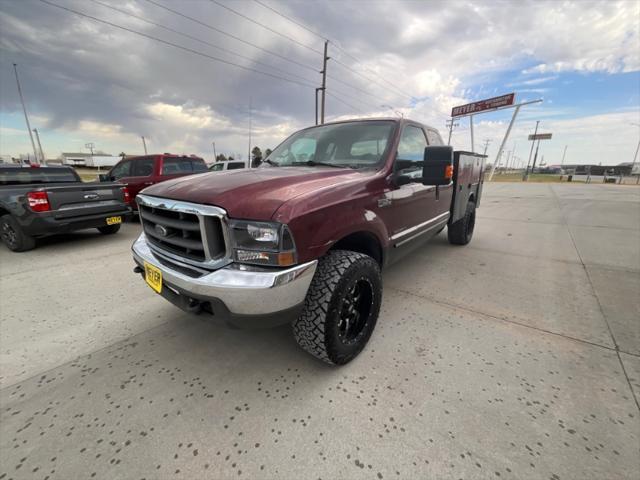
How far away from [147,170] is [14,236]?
3.11m

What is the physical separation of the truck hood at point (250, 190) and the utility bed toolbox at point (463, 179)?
235cm

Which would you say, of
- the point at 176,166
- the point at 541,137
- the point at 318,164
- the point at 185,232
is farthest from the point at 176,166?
the point at 541,137

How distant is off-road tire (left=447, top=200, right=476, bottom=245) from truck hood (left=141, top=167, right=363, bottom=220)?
333 centimetres

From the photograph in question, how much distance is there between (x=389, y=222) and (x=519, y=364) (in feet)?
4.58

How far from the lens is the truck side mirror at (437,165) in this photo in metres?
2.13

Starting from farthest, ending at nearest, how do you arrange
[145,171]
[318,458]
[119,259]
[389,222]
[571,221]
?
1. [571,221]
2. [145,171]
3. [119,259]
4. [389,222]
5. [318,458]

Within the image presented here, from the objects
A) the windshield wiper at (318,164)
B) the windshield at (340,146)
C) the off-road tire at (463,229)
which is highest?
the windshield at (340,146)

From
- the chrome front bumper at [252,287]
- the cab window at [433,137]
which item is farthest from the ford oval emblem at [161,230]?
the cab window at [433,137]

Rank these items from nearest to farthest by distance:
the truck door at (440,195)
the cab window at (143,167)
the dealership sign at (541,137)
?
the truck door at (440,195), the cab window at (143,167), the dealership sign at (541,137)

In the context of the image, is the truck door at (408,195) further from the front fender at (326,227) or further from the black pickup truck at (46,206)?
the black pickup truck at (46,206)

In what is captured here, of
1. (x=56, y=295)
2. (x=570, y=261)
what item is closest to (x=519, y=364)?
(x=570, y=261)

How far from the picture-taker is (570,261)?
14.1ft

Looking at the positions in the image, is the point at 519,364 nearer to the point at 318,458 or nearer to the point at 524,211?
the point at 318,458

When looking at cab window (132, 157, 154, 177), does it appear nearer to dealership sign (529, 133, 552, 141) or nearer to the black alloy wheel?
the black alloy wheel
